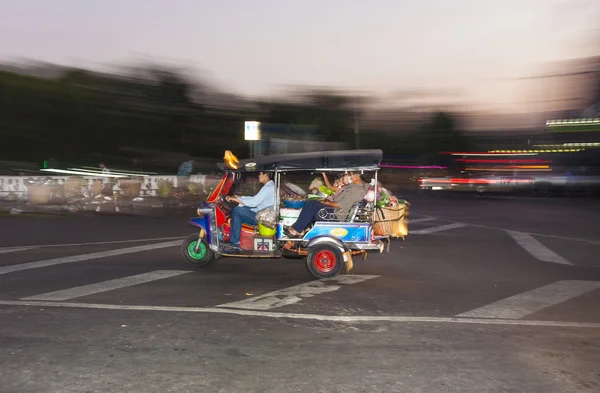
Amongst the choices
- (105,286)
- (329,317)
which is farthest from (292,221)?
(329,317)

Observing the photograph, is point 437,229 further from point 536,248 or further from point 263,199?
point 263,199

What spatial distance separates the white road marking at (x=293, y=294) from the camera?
7586mm

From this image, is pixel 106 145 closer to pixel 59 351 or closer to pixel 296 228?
pixel 296 228

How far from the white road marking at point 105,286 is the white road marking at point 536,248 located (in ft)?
22.3

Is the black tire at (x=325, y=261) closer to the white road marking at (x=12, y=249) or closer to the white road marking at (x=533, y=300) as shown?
the white road marking at (x=533, y=300)

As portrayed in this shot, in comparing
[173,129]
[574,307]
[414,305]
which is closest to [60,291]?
[414,305]

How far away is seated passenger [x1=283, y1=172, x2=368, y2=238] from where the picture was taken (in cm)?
966

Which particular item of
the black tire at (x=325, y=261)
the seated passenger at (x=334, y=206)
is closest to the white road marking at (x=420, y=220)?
the seated passenger at (x=334, y=206)

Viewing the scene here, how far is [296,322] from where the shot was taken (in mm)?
6738

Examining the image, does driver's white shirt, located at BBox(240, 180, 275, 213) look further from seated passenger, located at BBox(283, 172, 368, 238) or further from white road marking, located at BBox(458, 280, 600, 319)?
white road marking, located at BBox(458, 280, 600, 319)

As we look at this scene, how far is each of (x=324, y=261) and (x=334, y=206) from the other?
2.93 feet

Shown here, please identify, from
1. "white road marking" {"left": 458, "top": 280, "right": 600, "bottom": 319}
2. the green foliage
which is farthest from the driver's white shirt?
the green foliage

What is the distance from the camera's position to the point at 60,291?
8.28m

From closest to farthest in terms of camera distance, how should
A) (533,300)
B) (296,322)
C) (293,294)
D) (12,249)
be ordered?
(296,322) → (533,300) → (293,294) → (12,249)
